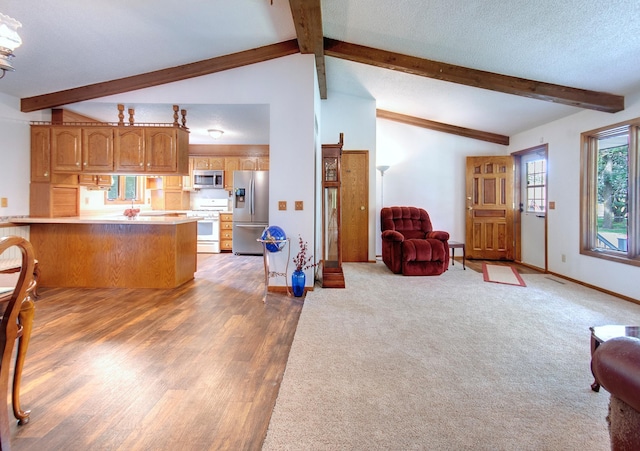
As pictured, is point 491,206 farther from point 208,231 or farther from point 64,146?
point 64,146

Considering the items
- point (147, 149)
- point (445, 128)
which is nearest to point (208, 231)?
point (147, 149)

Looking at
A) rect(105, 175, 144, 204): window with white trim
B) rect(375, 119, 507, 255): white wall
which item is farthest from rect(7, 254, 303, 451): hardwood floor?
rect(375, 119, 507, 255): white wall

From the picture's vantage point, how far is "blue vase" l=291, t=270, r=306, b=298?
3.70 m

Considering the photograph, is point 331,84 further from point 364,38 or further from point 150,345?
point 150,345

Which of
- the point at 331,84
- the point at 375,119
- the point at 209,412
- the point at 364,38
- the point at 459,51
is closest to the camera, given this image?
the point at 209,412

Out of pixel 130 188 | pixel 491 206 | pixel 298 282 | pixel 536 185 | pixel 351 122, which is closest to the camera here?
pixel 298 282

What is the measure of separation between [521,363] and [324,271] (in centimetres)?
252

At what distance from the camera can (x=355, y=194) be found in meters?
5.92

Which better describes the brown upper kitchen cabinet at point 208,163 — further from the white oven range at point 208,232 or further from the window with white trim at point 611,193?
the window with white trim at point 611,193

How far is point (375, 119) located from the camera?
5.83 metres

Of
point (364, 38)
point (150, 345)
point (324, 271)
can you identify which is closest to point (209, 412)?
point (150, 345)

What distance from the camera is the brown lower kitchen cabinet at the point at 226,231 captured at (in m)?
7.00

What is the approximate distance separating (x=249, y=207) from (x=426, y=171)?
12.2 ft

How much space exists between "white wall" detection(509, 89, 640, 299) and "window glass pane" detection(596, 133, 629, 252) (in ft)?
0.77
